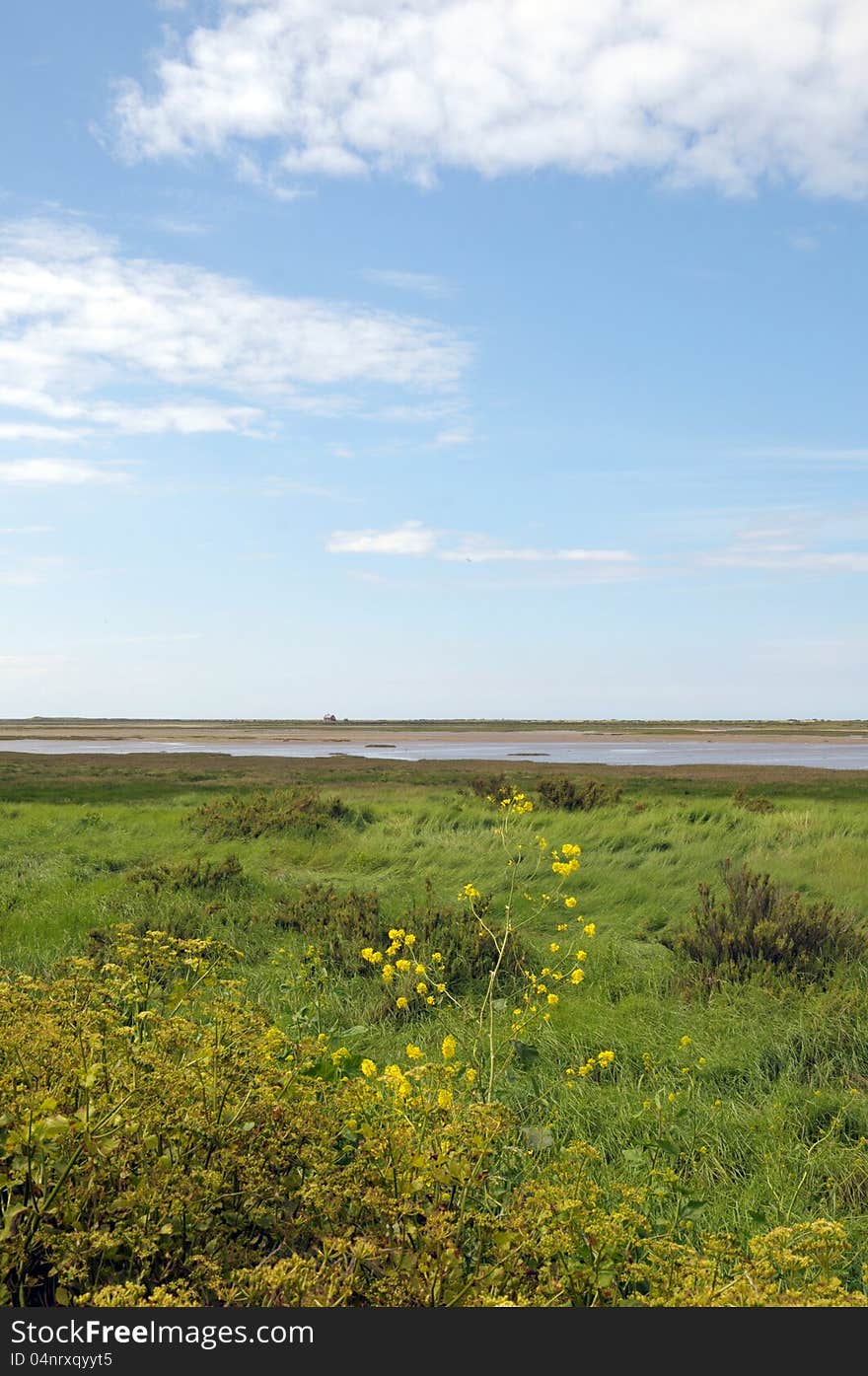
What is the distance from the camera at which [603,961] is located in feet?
30.2

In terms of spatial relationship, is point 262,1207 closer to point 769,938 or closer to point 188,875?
point 769,938

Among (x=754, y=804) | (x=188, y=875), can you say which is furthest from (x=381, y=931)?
(x=754, y=804)

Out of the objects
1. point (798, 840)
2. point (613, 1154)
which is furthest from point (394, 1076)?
point (798, 840)

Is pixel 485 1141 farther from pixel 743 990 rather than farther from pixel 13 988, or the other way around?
pixel 743 990

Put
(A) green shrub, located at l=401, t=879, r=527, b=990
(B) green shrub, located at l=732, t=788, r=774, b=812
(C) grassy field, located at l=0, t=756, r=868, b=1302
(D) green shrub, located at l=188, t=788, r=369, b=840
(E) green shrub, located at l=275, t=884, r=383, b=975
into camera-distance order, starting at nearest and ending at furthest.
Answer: (C) grassy field, located at l=0, t=756, r=868, b=1302
(A) green shrub, located at l=401, t=879, r=527, b=990
(E) green shrub, located at l=275, t=884, r=383, b=975
(D) green shrub, located at l=188, t=788, r=369, b=840
(B) green shrub, located at l=732, t=788, r=774, b=812

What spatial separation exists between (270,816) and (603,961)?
9.06 meters

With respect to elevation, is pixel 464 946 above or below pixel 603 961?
above

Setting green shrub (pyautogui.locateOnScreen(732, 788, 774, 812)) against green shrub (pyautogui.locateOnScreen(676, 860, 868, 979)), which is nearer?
green shrub (pyautogui.locateOnScreen(676, 860, 868, 979))

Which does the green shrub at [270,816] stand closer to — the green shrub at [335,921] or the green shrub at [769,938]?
the green shrub at [335,921]

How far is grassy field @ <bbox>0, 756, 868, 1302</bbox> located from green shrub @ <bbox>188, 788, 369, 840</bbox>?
14 cm

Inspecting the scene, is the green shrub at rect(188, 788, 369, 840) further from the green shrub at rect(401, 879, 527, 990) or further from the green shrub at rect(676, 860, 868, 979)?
the green shrub at rect(676, 860, 868, 979)

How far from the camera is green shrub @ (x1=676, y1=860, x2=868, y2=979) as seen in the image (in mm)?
8633

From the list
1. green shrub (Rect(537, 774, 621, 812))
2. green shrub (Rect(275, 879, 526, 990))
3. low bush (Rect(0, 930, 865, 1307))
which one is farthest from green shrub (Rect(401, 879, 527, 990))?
green shrub (Rect(537, 774, 621, 812))

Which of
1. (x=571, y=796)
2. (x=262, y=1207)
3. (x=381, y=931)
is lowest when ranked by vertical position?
(x=381, y=931)
